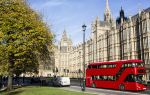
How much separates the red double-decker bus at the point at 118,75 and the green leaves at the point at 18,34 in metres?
10.8

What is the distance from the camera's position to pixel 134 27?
86.9 metres

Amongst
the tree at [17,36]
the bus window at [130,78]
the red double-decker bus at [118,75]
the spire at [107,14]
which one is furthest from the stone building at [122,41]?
the tree at [17,36]

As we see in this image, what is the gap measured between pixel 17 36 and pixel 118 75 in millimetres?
16201

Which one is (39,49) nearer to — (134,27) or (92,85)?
(92,85)

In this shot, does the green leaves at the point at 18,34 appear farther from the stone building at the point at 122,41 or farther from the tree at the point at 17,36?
the stone building at the point at 122,41

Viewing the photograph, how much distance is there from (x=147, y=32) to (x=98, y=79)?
35.9 meters

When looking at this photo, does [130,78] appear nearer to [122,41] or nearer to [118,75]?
[118,75]

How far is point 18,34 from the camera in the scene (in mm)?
40594

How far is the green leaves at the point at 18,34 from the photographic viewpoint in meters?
39.6

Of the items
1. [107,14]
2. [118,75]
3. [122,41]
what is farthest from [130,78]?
[107,14]

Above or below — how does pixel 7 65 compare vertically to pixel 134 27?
below

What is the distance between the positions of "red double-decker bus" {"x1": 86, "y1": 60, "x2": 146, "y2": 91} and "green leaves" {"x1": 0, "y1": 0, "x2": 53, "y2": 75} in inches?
426

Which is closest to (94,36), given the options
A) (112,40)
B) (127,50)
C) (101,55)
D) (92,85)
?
(101,55)

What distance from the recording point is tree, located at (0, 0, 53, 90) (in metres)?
39.6
